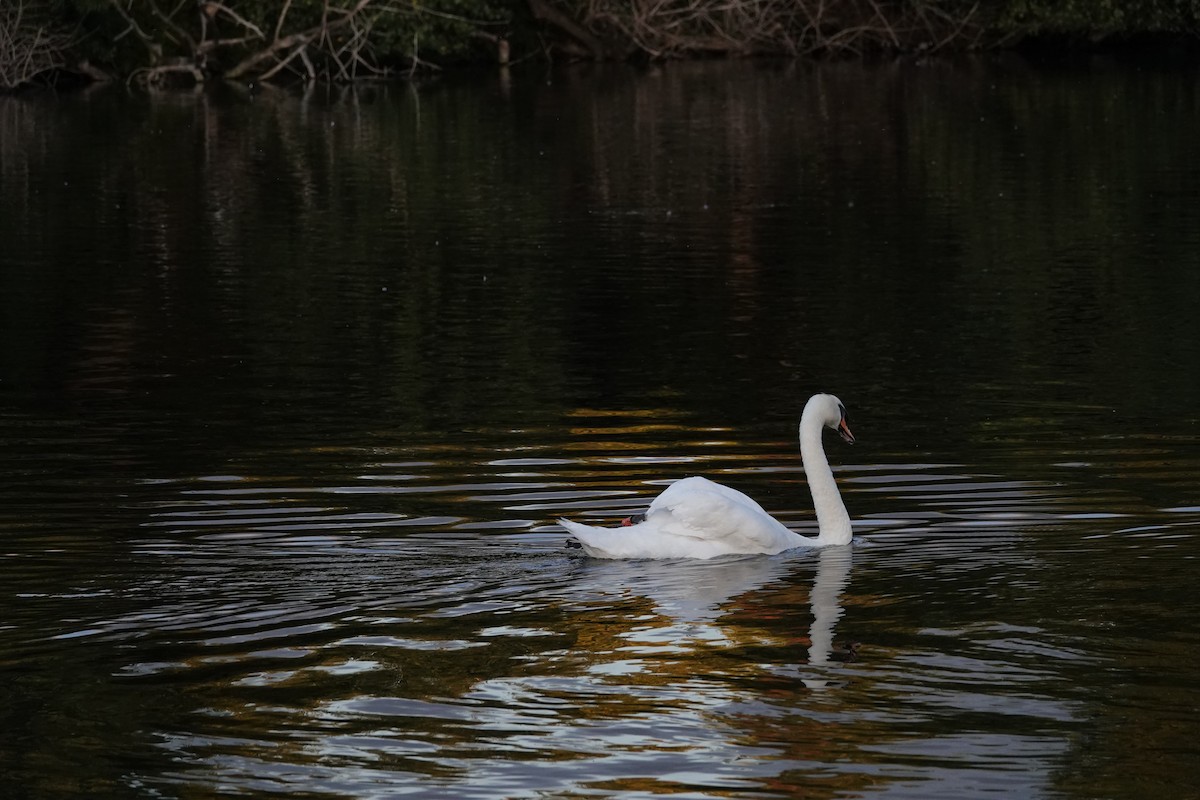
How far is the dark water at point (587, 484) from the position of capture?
8.38m

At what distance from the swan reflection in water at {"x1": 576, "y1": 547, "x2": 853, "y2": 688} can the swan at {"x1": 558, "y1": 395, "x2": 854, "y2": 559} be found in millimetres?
75

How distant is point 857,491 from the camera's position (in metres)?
13.7

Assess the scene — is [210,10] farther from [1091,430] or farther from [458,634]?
[458,634]

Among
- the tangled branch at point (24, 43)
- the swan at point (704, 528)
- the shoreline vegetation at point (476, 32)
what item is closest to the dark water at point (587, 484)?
the swan at point (704, 528)

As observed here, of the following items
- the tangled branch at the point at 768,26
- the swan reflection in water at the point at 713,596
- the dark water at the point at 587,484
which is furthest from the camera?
the tangled branch at the point at 768,26

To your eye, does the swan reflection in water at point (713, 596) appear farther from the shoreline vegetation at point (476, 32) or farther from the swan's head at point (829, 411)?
the shoreline vegetation at point (476, 32)

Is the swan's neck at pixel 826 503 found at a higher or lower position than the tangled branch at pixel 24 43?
lower

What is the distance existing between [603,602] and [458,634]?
967mm

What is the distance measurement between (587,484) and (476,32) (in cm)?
5392

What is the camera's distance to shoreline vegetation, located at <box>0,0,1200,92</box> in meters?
60.5

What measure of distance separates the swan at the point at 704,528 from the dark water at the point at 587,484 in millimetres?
166

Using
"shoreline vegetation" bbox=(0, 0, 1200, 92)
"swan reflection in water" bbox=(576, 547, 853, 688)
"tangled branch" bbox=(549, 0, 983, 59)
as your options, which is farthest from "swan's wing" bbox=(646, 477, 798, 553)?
"tangled branch" bbox=(549, 0, 983, 59)

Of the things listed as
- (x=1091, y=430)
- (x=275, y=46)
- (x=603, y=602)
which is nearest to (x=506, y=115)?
(x=275, y=46)

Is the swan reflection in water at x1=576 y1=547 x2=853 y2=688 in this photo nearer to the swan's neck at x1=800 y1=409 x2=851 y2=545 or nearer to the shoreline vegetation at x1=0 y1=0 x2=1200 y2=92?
the swan's neck at x1=800 y1=409 x2=851 y2=545
